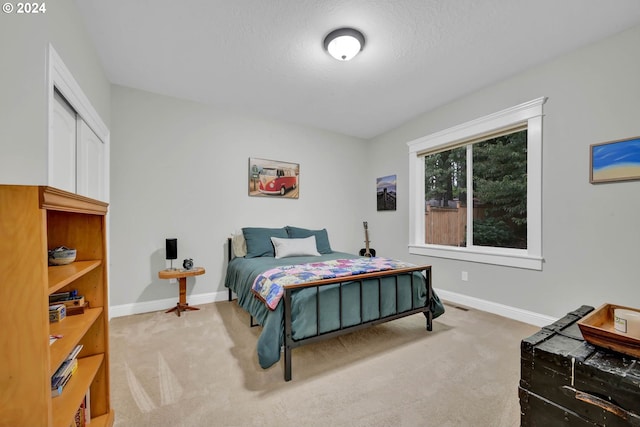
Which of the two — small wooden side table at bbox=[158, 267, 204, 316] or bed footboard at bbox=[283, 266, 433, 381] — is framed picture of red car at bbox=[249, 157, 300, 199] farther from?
bed footboard at bbox=[283, 266, 433, 381]

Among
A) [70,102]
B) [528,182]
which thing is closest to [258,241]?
[70,102]

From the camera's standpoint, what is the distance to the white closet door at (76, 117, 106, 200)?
2.23 metres

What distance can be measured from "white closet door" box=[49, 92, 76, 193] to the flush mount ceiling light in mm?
1969

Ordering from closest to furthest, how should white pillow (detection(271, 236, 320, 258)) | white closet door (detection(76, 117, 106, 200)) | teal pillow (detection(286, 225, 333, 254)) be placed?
white closet door (detection(76, 117, 106, 200)) → white pillow (detection(271, 236, 320, 258)) → teal pillow (detection(286, 225, 333, 254))

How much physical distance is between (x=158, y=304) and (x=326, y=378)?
234 centimetres

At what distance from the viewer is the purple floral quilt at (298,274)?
197 cm

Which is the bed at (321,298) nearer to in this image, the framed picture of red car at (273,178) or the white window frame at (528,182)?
the white window frame at (528,182)

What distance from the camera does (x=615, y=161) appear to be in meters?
2.19

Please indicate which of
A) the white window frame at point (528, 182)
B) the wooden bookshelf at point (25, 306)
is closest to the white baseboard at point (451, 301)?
the white window frame at point (528, 182)

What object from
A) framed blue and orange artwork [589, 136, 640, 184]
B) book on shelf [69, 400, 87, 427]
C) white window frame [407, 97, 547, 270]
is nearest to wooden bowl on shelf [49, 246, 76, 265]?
book on shelf [69, 400, 87, 427]

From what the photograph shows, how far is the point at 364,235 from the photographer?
484cm

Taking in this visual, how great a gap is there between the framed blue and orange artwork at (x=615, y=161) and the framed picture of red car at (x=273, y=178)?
3.26 meters

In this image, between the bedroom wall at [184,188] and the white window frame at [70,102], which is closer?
the white window frame at [70,102]

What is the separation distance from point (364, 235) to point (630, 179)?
324 centimetres
